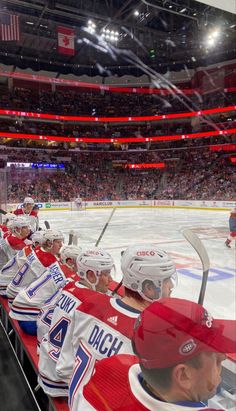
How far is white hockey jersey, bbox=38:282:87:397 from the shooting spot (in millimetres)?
1293

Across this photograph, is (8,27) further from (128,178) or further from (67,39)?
(128,178)

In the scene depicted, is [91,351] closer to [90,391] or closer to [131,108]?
[90,391]

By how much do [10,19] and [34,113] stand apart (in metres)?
12.5

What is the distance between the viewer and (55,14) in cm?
1088

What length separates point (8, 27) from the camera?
27.6ft

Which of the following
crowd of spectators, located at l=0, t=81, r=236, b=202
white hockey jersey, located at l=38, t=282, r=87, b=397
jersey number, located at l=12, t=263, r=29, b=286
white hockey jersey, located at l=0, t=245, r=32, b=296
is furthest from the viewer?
crowd of spectators, located at l=0, t=81, r=236, b=202

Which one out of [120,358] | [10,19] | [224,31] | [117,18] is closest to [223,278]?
[120,358]

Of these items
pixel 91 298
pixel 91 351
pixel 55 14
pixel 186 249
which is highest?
pixel 55 14

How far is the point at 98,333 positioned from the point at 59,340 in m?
0.43

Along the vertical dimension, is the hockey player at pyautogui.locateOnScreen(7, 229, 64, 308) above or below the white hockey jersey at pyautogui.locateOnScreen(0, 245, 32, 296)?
above

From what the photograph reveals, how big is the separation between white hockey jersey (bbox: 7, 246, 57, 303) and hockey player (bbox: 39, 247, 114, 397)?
740mm

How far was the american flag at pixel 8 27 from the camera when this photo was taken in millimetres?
8211

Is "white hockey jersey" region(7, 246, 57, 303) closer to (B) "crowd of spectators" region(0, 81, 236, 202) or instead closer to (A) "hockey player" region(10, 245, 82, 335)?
(A) "hockey player" region(10, 245, 82, 335)

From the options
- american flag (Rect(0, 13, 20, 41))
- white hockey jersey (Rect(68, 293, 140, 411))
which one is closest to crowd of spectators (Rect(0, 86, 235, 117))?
american flag (Rect(0, 13, 20, 41))
